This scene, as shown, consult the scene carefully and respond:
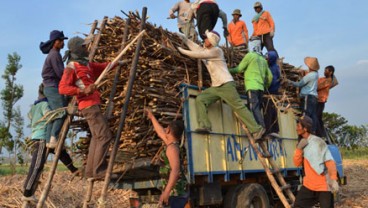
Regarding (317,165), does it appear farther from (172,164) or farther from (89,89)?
(89,89)

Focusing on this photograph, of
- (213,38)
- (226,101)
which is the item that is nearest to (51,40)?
(213,38)

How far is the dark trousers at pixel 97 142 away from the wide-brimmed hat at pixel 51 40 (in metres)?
1.17

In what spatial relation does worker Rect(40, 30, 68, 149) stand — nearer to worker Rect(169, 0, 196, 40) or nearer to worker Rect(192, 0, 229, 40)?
worker Rect(192, 0, 229, 40)

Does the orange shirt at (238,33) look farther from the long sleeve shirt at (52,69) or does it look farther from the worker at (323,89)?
the long sleeve shirt at (52,69)

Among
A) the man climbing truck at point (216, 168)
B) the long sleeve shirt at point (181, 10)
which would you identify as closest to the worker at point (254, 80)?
the man climbing truck at point (216, 168)

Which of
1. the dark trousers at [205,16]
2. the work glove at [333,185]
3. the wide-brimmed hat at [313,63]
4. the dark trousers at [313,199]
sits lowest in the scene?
the dark trousers at [313,199]

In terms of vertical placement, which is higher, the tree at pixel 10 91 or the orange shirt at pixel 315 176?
the tree at pixel 10 91

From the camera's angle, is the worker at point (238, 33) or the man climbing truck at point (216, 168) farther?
the worker at point (238, 33)

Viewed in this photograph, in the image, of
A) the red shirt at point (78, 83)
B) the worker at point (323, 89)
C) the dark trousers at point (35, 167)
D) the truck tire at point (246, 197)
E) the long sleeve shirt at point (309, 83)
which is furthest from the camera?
the worker at point (323, 89)

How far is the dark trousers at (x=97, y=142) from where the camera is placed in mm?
4363

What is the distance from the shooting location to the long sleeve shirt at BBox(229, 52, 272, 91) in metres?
6.01

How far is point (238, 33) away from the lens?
29.5 ft

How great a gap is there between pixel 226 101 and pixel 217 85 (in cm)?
25

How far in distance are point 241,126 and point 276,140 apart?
1.10m
